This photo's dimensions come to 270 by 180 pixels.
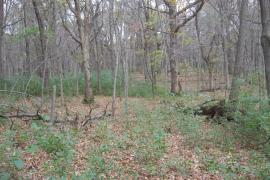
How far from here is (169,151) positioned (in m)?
8.39

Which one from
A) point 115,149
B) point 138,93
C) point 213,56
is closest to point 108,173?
point 115,149

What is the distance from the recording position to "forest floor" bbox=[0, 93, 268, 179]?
635 cm

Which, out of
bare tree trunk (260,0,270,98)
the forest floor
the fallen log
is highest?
bare tree trunk (260,0,270,98)

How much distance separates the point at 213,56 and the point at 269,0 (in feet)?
64.1

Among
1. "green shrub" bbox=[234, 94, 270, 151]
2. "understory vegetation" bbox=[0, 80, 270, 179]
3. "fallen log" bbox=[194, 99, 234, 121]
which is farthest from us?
"fallen log" bbox=[194, 99, 234, 121]

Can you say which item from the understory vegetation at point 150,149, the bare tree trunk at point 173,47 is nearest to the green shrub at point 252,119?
the understory vegetation at point 150,149

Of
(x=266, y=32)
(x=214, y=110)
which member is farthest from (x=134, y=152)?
(x=266, y=32)

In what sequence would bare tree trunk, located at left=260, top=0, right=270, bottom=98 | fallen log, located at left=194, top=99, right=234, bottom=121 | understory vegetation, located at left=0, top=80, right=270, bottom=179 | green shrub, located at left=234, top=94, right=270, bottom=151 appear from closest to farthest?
understory vegetation, located at left=0, top=80, right=270, bottom=179
green shrub, located at left=234, top=94, right=270, bottom=151
bare tree trunk, located at left=260, top=0, right=270, bottom=98
fallen log, located at left=194, top=99, right=234, bottom=121

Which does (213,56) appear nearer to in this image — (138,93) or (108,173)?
(138,93)

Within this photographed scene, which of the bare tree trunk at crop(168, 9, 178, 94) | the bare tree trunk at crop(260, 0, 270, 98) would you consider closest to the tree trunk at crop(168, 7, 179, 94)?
the bare tree trunk at crop(168, 9, 178, 94)

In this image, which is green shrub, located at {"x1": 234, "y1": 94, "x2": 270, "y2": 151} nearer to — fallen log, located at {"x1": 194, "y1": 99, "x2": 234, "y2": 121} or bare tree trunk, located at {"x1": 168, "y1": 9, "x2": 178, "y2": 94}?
fallen log, located at {"x1": 194, "y1": 99, "x2": 234, "y2": 121}

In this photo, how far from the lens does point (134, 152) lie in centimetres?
812

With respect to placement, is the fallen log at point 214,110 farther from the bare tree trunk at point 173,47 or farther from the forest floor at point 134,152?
the bare tree trunk at point 173,47

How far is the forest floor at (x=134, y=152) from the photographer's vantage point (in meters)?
6.35
